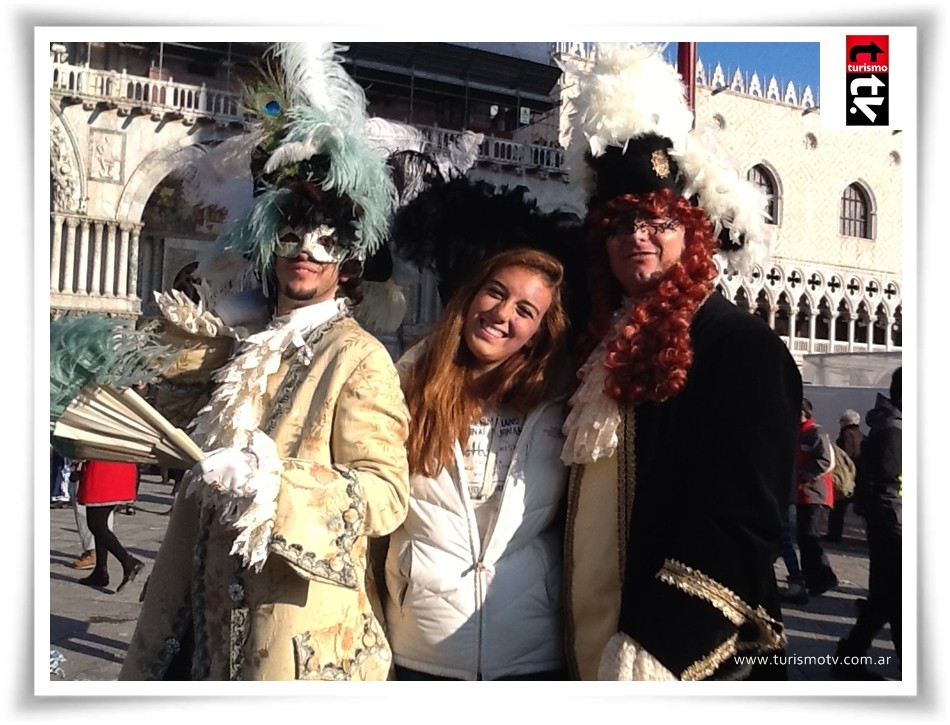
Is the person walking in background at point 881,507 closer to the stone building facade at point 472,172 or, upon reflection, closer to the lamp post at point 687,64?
the stone building facade at point 472,172

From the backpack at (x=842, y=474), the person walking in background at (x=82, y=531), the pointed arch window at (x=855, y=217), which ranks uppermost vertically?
the pointed arch window at (x=855, y=217)

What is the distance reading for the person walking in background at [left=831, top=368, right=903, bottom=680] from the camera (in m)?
3.17

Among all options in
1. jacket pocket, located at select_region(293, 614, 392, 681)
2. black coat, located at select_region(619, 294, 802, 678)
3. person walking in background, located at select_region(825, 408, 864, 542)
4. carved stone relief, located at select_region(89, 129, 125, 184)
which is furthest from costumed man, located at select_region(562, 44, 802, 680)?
carved stone relief, located at select_region(89, 129, 125, 184)

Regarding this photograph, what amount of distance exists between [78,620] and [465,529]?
3067 millimetres

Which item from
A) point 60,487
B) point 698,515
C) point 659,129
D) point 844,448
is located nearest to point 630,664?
point 698,515

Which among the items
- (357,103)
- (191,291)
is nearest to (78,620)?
(191,291)

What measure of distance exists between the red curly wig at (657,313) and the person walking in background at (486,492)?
0.61 feet

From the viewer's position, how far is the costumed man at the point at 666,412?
1.84 meters

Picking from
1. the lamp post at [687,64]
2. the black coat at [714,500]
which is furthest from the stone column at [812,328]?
the black coat at [714,500]

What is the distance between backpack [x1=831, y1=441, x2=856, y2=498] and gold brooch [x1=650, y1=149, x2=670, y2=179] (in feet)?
14.6

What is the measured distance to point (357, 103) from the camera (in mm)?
2145

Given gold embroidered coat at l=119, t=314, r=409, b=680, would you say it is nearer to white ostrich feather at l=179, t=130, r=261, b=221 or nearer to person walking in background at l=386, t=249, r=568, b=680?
person walking in background at l=386, t=249, r=568, b=680

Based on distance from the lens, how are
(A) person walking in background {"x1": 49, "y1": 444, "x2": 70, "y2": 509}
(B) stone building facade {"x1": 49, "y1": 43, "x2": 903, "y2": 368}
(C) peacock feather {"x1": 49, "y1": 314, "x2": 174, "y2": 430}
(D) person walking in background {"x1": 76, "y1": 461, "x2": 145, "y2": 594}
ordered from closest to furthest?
(C) peacock feather {"x1": 49, "y1": 314, "x2": 174, "y2": 430}, (B) stone building facade {"x1": 49, "y1": 43, "x2": 903, "y2": 368}, (A) person walking in background {"x1": 49, "y1": 444, "x2": 70, "y2": 509}, (D) person walking in background {"x1": 76, "y1": 461, "x2": 145, "y2": 594}

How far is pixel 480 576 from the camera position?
206cm
